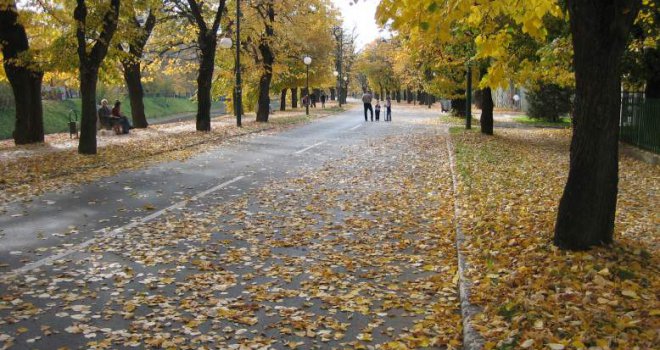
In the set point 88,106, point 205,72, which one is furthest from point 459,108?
point 88,106

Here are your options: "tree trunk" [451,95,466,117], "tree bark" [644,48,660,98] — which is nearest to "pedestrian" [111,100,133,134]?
"tree bark" [644,48,660,98]

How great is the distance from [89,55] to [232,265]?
11.7 metres

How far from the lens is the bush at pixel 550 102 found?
3175 centimetres

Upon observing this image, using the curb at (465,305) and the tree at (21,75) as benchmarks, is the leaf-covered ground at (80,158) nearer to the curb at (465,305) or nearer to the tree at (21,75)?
the tree at (21,75)

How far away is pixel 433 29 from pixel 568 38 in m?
8.78

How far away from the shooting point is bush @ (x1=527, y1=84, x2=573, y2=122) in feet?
104

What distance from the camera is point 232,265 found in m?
6.49

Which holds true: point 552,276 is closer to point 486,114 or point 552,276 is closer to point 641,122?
point 641,122

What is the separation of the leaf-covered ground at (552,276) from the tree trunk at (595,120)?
0.31 metres

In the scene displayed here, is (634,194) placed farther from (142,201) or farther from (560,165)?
(142,201)

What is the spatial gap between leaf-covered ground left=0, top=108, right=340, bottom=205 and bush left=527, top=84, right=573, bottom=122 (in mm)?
18025

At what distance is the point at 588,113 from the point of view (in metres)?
5.96

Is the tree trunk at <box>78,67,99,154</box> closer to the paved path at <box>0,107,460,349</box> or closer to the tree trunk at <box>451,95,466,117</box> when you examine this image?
the paved path at <box>0,107,460,349</box>

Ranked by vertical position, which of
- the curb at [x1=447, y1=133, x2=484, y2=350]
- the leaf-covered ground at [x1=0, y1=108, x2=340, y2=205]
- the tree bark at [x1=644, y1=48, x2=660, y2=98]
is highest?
the tree bark at [x1=644, y1=48, x2=660, y2=98]
